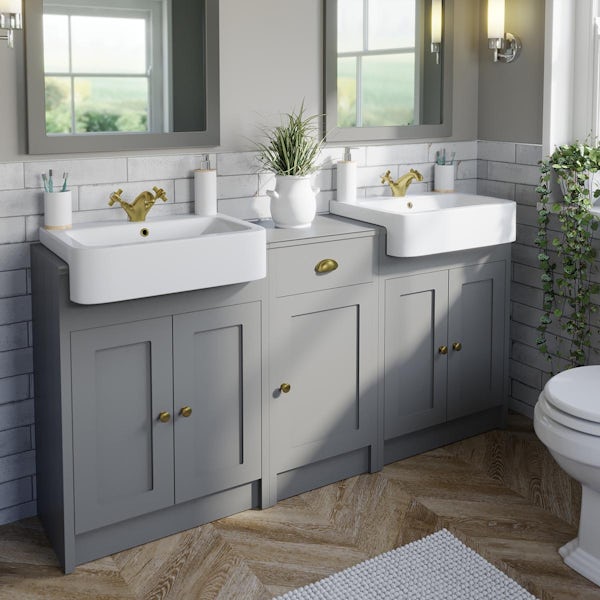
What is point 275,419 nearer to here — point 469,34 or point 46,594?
point 46,594

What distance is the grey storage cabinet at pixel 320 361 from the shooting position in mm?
2844

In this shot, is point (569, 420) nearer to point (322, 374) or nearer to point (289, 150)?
point (322, 374)

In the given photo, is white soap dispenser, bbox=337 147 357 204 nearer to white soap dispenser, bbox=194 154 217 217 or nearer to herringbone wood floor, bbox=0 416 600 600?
white soap dispenser, bbox=194 154 217 217

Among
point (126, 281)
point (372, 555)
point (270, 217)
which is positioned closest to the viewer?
point (126, 281)

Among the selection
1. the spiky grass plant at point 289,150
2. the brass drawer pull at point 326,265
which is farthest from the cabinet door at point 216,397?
the spiky grass plant at point 289,150

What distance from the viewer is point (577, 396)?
250 cm

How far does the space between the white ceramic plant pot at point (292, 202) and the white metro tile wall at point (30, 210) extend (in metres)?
0.18

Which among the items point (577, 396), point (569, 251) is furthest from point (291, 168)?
point (577, 396)

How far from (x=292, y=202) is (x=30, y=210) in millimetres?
885

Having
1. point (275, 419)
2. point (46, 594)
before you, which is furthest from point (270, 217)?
point (46, 594)

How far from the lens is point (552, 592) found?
246cm

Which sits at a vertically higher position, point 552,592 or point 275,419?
point 275,419

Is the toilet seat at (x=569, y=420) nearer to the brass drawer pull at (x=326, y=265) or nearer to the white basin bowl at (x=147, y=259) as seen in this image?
the brass drawer pull at (x=326, y=265)

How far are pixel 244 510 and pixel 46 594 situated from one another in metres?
0.73
